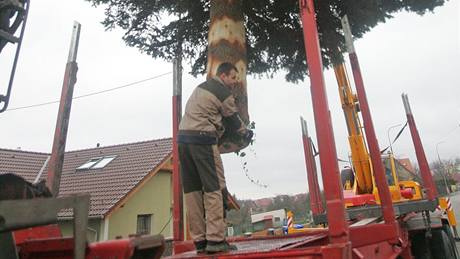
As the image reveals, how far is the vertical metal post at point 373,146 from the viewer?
12.3 feet

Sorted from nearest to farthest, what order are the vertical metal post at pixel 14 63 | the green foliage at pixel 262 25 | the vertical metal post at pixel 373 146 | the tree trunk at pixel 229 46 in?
the vertical metal post at pixel 14 63, the vertical metal post at pixel 373 146, the tree trunk at pixel 229 46, the green foliage at pixel 262 25

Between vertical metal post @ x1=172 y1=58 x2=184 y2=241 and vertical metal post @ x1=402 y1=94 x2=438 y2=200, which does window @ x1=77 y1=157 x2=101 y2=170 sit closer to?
vertical metal post @ x1=402 y1=94 x2=438 y2=200

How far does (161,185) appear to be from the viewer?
58.2 feet

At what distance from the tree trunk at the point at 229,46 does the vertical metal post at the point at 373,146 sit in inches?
47.6

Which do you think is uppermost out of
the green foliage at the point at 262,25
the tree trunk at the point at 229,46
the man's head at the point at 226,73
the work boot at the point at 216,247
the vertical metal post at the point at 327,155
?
the green foliage at the point at 262,25

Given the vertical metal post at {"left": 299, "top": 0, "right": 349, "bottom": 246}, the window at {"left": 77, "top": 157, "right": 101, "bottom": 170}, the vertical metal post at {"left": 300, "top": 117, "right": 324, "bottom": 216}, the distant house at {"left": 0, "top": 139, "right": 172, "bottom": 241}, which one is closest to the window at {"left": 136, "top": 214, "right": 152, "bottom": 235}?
the distant house at {"left": 0, "top": 139, "right": 172, "bottom": 241}

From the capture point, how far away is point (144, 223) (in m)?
16.8

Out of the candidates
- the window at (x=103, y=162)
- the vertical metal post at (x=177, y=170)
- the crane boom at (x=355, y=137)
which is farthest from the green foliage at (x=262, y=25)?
the window at (x=103, y=162)

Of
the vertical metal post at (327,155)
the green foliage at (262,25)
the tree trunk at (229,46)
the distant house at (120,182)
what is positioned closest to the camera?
the vertical metal post at (327,155)

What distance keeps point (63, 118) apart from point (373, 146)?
120 inches

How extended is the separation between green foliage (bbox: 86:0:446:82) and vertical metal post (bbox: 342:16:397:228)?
189 cm

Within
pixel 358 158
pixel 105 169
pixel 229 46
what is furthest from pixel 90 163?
pixel 229 46

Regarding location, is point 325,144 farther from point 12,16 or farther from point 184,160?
point 12,16

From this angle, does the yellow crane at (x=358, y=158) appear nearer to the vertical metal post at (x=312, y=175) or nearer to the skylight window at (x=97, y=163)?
the vertical metal post at (x=312, y=175)
